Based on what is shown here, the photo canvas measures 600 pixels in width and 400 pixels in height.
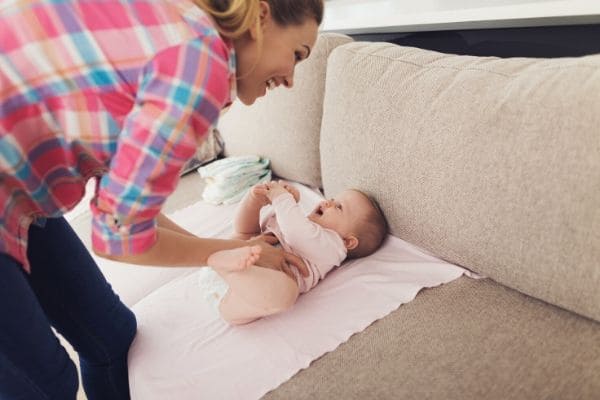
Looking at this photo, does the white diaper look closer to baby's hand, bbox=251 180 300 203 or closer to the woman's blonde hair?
baby's hand, bbox=251 180 300 203

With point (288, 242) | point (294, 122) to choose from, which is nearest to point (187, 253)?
point (288, 242)

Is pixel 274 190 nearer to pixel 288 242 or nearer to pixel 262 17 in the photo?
pixel 288 242

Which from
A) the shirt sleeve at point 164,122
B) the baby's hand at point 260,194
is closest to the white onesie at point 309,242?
the baby's hand at point 260,194

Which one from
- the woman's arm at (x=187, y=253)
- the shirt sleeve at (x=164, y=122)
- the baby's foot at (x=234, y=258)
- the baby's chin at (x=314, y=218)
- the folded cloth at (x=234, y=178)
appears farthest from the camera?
the folded cloth at (x=234, y=178)

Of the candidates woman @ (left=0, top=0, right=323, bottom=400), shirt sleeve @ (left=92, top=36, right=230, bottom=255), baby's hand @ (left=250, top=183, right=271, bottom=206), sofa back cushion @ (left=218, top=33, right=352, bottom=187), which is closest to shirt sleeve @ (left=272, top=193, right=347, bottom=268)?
baby's hand @ (left=250, top=183, right=271, bottom=206)

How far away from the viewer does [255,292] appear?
1.09 m

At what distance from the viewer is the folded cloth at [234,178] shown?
5.98ft

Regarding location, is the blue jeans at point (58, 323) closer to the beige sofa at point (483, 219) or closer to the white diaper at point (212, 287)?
the white diaper at point (212, 287)

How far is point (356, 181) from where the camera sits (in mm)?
1401

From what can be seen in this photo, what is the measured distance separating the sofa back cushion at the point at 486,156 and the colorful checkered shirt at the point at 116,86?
1.97ft

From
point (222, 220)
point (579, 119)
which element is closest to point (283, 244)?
point (222, 220)

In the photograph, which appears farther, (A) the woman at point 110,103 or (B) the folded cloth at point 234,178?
(B) the folded cloth at point 234,178

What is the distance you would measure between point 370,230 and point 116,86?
32.7 inches

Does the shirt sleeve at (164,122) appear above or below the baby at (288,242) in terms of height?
above
